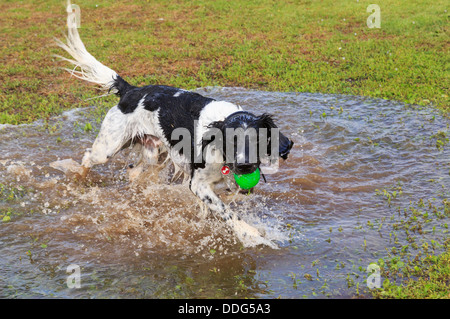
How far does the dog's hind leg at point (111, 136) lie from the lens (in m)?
6.00

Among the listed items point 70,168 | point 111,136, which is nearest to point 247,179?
point 111,136

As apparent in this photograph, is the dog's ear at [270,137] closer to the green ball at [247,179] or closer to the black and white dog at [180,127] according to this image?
the black and white dog at [180,127]

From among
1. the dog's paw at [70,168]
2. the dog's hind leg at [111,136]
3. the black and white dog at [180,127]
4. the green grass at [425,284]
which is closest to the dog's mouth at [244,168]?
the black and white dog at [180,127]

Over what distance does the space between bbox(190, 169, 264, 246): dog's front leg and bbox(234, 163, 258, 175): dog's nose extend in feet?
2.22

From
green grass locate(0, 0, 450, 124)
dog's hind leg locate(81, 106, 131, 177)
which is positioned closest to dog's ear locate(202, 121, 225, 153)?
dog's hind leg locate(81, 106, 131, 177)

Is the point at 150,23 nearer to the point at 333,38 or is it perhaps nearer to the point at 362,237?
the point at 333,38

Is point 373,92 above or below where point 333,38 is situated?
below

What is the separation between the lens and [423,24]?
40.2ft

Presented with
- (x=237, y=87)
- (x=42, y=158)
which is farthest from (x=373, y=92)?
(x=42, y=158)

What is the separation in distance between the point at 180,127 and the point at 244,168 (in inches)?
48.0

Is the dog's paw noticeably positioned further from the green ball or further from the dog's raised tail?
the green ball

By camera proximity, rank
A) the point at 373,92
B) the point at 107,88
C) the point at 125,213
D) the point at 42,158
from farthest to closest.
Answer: the point at 373,92
the point at 42,158
the point at 107,88
the point at 125,213

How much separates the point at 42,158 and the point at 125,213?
6.98ft

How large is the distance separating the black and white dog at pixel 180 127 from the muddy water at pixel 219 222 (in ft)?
1.24
